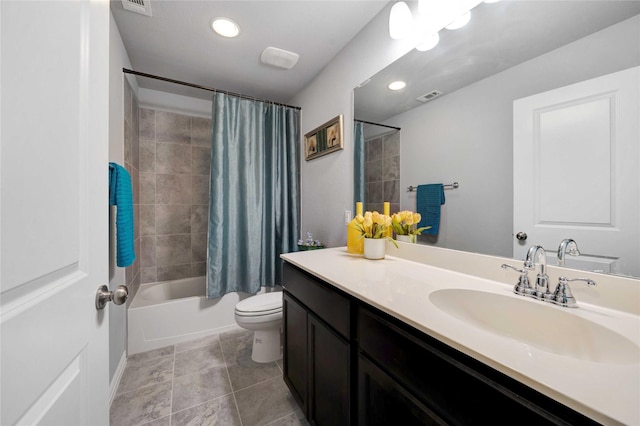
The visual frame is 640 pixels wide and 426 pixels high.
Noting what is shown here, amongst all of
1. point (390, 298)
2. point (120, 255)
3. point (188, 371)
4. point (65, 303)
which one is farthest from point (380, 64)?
point (188, 371)

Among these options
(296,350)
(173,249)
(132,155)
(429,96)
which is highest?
(429,96)

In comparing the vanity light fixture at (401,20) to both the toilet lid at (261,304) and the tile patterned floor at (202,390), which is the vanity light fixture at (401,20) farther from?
the tile patterned floor at (202,390)

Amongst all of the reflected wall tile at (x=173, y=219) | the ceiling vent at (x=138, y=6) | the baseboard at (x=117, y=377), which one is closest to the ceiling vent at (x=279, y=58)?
the ceiling vent at (x=138, y=6)

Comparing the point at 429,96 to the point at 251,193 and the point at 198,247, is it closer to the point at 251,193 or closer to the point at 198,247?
the point at 251,193

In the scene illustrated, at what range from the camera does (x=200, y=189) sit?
9.06 feet

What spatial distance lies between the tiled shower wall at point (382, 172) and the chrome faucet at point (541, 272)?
2.38 ft

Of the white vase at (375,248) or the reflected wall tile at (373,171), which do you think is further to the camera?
the reflected wall tile at (373,171)

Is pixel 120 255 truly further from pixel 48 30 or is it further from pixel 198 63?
pixel 198 63

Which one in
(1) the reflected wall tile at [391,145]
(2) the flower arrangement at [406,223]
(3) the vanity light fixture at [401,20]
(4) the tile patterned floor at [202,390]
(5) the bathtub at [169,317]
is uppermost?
(3) the vanity light fixture at [401,20]

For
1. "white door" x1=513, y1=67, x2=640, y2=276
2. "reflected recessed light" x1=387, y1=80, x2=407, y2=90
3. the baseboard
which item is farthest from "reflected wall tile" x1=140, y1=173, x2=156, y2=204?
"white door" x1=513, y1=67, x2=640, y2=276

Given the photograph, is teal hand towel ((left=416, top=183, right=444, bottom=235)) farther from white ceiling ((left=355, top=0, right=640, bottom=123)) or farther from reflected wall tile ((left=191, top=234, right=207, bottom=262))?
reflected wall tile ((left=191, top=234, right=207, bottom=262))

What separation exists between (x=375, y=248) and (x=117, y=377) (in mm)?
1832

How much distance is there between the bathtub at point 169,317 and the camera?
6.31 ft

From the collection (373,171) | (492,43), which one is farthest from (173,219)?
(492,43)
